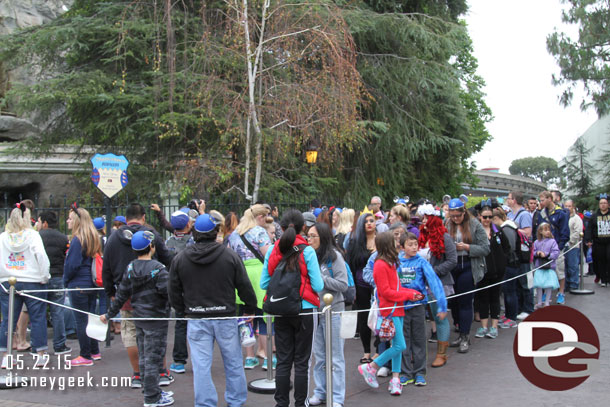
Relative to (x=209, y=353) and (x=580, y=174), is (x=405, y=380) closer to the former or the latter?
(x=209, y=353)

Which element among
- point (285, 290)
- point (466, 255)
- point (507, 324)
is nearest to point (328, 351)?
point (285, 290)

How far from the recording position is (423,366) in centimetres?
675

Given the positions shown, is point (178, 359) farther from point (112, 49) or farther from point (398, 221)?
point (112, 49)

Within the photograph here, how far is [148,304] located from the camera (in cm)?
613

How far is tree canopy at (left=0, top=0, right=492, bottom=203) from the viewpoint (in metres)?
13.0

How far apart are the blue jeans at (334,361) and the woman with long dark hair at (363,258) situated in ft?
4.82

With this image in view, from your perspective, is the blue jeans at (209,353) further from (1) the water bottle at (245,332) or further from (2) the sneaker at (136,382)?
(2) the sneaker at (136,382)

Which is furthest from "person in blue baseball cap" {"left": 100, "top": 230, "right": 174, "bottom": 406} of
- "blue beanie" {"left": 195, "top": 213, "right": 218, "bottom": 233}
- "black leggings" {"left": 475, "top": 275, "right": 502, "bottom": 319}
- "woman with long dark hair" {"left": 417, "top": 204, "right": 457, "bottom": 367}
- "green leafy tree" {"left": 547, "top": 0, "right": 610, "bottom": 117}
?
"green leafy tree" {"left": 547, "top": 0, "right": 610, "bottom": 117}

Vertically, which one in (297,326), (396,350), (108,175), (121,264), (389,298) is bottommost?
(396,350)

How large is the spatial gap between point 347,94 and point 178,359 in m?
7.36

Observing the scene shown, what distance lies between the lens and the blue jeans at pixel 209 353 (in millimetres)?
5711

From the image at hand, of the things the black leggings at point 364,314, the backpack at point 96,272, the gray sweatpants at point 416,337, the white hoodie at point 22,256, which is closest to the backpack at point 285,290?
the gray sweatpants at point 416,337

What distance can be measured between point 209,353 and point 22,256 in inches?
138

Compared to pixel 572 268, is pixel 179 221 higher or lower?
higher
